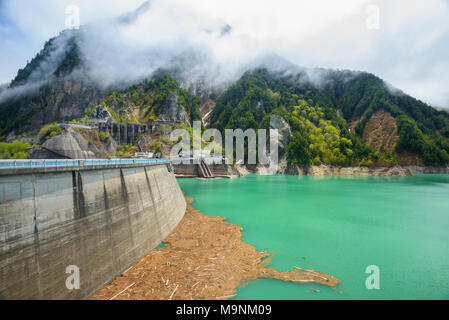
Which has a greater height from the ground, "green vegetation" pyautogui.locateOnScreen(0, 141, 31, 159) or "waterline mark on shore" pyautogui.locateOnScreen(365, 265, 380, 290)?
"green vegetation" pyautogui.locateOnScreen(0, 141, 31, 159)

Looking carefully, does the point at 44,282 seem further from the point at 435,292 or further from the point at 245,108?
the point at 245,108

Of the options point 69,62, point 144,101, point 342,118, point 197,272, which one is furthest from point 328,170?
point 69,62

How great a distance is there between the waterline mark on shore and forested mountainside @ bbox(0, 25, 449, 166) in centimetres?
7575

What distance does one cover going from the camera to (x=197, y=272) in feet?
41.3

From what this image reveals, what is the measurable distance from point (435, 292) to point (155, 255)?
16.0 m

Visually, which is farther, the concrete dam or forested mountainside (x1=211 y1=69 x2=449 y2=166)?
forested mountainside (x1=211 y1=69 x2=449 y2=166)

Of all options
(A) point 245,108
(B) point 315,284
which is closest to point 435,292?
(B) point 315,284

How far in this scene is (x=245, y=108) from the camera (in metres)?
118

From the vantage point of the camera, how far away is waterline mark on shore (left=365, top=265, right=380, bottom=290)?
11.9 m

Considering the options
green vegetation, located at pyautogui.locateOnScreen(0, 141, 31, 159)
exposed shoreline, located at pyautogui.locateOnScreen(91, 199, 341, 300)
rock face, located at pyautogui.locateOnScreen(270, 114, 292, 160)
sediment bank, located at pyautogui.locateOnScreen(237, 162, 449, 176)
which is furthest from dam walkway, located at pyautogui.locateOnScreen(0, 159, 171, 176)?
rock face, located at pyautogui.locateOnScreen(270, 114, 292, 160)

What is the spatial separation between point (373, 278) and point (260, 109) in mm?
112408

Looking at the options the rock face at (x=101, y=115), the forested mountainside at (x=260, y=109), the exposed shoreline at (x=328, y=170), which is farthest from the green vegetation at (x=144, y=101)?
the exposed shoreline at (x=328, y=170)

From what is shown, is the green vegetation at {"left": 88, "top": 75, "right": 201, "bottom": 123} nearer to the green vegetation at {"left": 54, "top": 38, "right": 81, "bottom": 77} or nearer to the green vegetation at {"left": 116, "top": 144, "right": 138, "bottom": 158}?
the green vegetation at {"left": 116, "top": 144, "right": 138, "bottom": 158}

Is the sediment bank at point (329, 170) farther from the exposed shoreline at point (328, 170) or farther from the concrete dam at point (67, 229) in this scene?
the concrete dam at point (67, 229)
